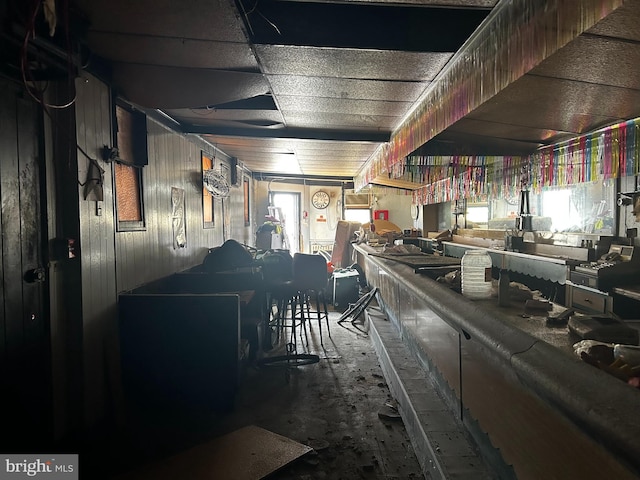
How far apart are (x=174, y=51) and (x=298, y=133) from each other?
2081 mm

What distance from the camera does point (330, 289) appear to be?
282 inches

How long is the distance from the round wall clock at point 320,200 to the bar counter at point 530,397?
8.54 meters

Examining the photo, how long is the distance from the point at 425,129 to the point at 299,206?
7.75 meters

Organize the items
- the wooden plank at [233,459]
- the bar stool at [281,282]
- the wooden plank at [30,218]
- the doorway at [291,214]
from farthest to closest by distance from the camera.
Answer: the doorway at [291,214] → the bar stool at [281,282] → the wooden plank at [233,459] → the wooden plank at [30,218]

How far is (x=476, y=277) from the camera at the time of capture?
2.25 meters

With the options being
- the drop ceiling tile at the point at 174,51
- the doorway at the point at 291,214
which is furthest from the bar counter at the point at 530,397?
the doorway at the point at 291,214

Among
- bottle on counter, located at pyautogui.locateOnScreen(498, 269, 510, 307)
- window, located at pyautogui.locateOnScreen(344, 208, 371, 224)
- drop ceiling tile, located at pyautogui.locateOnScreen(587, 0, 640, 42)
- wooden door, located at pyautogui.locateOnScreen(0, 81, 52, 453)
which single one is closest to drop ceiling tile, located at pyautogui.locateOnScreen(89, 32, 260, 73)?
wooden door, located at pyautogui.locateOnScreen(0, 81, 52, 453)

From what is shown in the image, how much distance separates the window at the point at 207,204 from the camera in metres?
5.08

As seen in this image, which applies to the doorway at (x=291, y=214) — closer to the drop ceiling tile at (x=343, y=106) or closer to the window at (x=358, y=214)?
the window at (x=358, y=214)

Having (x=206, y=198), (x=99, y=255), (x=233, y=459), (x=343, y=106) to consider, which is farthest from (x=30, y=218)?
(x=206, y=198)

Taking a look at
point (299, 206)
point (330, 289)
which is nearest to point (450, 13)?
point (330, 289)

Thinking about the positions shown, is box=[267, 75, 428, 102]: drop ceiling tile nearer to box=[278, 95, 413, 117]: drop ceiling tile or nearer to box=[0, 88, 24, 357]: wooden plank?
box=[278, 95, 413, 117]: drop ceiling tile

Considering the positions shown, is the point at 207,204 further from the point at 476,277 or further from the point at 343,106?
the point at 476,277

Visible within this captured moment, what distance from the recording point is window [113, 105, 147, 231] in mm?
2972
